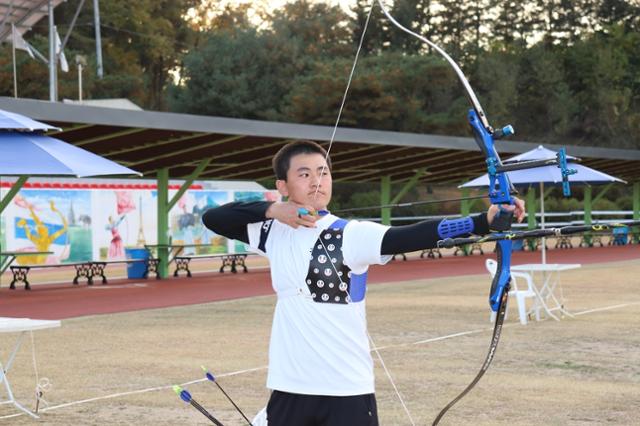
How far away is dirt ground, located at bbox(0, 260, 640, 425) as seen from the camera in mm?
7133

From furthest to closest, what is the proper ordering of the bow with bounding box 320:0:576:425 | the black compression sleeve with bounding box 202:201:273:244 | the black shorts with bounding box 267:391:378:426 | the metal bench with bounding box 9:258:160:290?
the metal bench with bounding box 9:258:160:290 < the black compression sleeve with bounding box 202:201:273:244 < the black shorts with bounding box 267:391:378:426 < the bow with bounding box 320:0:576:425

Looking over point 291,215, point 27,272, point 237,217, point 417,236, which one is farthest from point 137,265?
point 417,236

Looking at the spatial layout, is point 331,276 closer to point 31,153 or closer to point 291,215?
point 291,215

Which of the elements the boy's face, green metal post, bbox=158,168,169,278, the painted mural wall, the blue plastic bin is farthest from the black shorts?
the painted mural wall

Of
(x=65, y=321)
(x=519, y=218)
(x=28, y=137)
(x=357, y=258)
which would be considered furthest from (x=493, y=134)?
(x=65, y=321)

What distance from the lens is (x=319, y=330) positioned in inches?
136

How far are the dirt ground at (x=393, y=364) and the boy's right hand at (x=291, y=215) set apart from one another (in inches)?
136

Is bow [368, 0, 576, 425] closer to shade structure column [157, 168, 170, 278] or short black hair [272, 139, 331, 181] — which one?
short black hair [272, 139, 331, 181]

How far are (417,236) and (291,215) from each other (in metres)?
0.48

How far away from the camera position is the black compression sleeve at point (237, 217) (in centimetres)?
378

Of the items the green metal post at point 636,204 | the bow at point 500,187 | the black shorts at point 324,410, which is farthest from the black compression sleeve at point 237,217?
the green metal post at point 636,204

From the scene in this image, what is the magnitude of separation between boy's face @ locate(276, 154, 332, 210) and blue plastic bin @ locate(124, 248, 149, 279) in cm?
1880

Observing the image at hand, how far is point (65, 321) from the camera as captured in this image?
13.6m

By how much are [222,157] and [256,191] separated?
877cm
